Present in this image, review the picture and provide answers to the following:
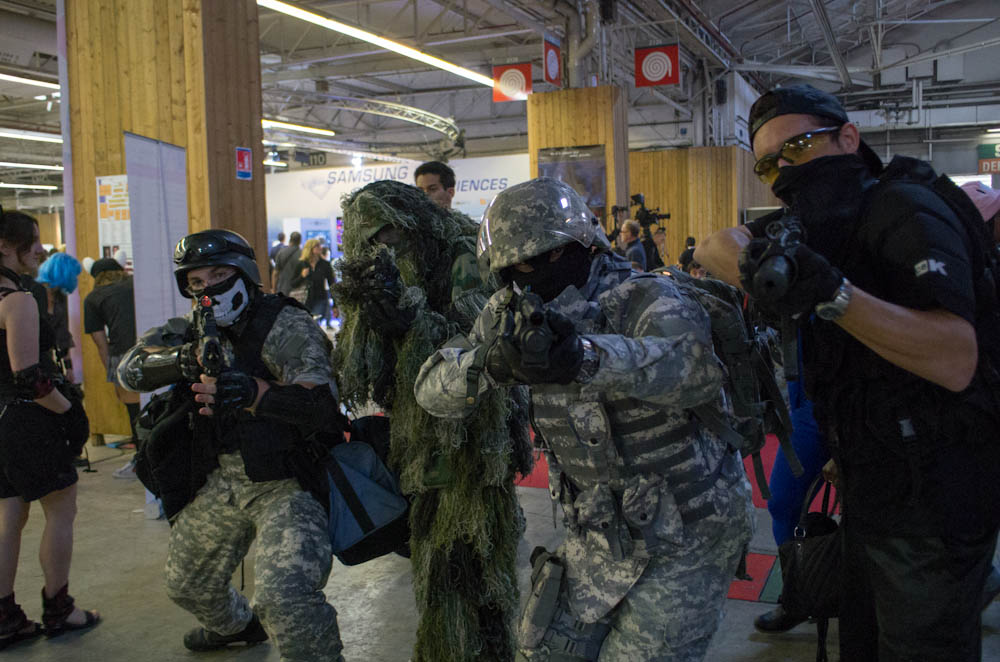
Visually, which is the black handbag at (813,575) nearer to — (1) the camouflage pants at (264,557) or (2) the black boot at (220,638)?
(1) the camouflage pants at (264,557)

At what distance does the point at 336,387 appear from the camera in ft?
8.82

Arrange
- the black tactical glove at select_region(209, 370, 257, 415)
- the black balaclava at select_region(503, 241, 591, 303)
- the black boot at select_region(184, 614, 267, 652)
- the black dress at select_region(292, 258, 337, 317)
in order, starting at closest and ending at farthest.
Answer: the black balaclava at select_region(503, 241, 591, 303)
the black tactical glove at select_region(209, 370, 257, 415)
the black boot at select_region(184, 614, 267, 652)
the black dress at select_region(292, 258, 337, 317)

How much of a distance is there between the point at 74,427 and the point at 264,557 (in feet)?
4.46

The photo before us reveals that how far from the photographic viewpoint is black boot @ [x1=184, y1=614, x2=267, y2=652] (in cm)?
306

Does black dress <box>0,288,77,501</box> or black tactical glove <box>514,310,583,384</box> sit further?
black dress <box>0,288,77,501</box>

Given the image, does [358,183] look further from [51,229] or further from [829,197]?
[829,197]

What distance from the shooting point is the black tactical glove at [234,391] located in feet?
7.44

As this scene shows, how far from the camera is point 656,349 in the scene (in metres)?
1.49

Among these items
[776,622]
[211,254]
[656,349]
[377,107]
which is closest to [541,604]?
[656,349]

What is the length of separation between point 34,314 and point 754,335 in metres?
2.59

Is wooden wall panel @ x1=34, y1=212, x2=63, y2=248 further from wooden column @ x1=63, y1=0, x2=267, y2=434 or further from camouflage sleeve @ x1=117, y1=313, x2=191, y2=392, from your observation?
camouflage sleeve @ x1=117, y1=313, x2=191, y2=392

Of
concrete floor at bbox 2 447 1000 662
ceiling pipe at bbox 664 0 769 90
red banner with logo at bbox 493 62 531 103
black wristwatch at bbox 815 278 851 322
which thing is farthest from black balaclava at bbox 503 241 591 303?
ceiling pipe at bbox 664 0 769 90

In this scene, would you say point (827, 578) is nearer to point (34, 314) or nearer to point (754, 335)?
point (754, 335)

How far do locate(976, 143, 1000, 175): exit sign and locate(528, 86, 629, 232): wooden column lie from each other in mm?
13836
